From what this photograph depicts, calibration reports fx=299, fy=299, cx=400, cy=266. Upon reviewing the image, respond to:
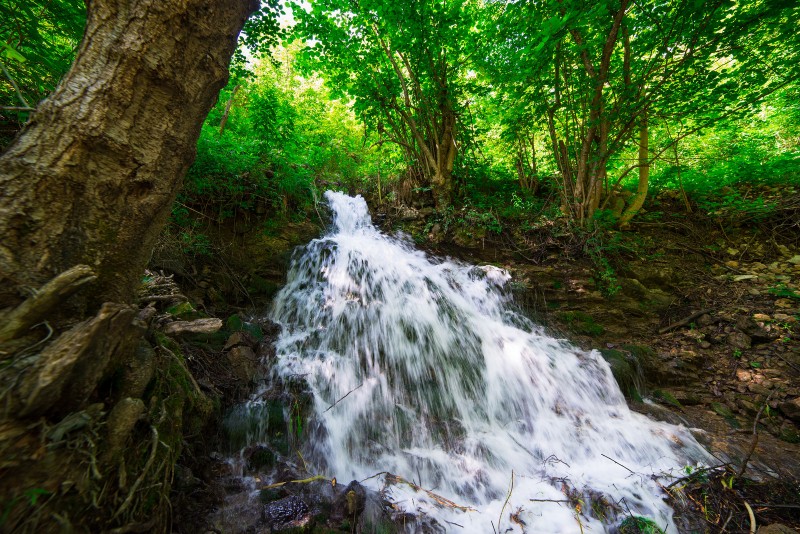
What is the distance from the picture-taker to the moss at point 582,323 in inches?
187

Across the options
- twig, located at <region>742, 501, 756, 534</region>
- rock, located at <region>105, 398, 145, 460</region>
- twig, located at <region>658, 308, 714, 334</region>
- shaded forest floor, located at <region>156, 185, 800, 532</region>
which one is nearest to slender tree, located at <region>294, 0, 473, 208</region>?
shaded forest floor, located at <region>156, 185, 800, 532</region>

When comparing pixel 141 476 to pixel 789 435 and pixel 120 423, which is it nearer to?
pixel 120 423

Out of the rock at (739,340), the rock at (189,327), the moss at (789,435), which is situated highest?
the rock at (739,340)

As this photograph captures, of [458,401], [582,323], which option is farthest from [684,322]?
[458,401]

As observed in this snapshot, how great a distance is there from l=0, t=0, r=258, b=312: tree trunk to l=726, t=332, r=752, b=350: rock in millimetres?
6417

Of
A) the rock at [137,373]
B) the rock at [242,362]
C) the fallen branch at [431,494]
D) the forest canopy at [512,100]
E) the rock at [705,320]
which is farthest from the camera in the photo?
the rock at [705,320]

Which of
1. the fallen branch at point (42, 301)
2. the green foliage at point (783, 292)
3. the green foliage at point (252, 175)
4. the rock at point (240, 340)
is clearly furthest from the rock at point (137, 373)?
the green foliage at point (783, 292)

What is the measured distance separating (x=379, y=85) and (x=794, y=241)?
8.28m

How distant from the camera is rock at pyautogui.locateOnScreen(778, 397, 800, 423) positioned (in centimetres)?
319

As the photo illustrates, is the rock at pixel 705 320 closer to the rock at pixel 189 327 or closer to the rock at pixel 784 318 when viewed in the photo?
the rock at pixel 784 318

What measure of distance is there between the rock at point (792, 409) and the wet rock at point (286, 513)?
4972 mm

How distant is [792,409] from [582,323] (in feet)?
7.04

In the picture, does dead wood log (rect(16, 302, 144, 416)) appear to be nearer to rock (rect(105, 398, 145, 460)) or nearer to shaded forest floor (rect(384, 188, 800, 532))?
rock (rect(105, 398, 145, 460))

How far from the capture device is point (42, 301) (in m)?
1.06
